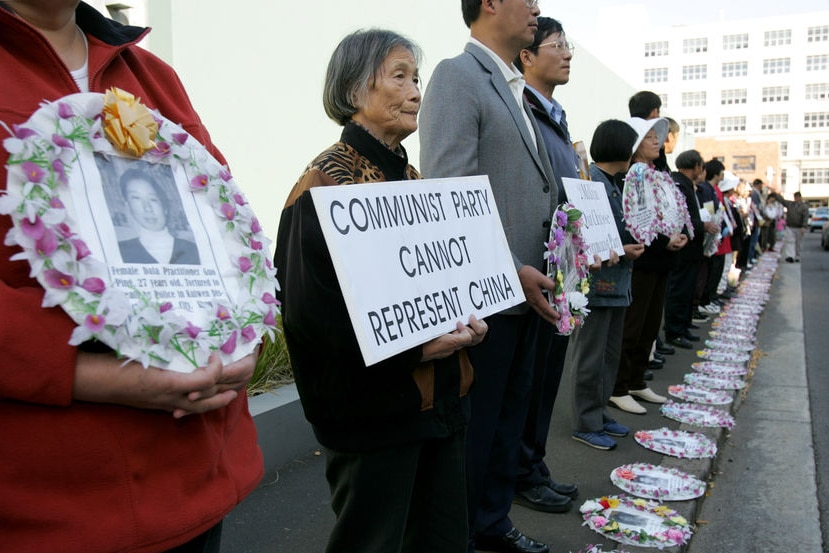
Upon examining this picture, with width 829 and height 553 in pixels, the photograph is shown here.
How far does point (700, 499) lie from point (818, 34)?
3553 inches

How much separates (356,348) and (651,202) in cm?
351

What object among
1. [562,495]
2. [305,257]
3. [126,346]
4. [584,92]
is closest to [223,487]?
[126,346]

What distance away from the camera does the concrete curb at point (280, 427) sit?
12.6 ft

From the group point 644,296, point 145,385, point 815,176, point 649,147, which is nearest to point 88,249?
point 145,385

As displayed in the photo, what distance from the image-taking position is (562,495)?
11.9 ft

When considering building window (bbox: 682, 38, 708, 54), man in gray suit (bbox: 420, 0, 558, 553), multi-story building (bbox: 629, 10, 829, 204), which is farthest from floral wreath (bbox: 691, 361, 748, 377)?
building window (bbox: 682, 38, 708, 54)

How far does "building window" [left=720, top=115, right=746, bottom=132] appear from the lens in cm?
7950

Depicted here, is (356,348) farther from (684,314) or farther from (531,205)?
(684,314)

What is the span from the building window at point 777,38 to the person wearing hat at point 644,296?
8712 centimetres

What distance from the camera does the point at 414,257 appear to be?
196cm

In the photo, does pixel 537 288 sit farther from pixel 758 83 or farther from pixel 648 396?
pixel 758 83

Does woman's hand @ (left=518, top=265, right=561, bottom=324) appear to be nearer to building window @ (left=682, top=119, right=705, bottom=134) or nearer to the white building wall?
the white building wall

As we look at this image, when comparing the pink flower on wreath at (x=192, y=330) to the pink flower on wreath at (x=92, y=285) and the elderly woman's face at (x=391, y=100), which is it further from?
the elderly woman's face at (x=391, y=100)

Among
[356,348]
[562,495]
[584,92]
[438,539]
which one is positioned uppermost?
[584,92]
